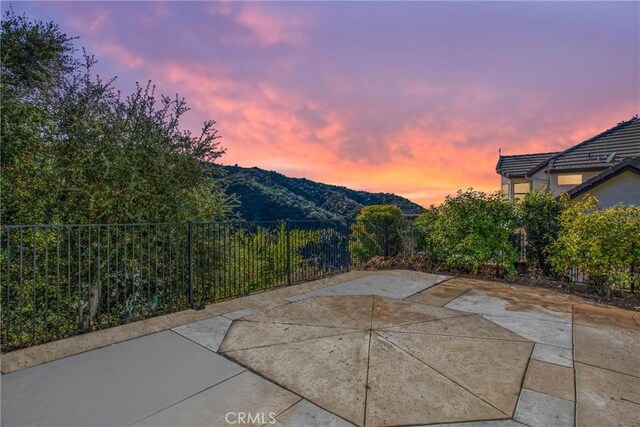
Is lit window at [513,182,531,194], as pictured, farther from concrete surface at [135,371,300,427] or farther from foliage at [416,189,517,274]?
concrete surface at [135,371,300,427]

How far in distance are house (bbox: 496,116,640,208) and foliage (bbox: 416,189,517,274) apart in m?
4.99

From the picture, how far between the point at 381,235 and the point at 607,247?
5.45 metres


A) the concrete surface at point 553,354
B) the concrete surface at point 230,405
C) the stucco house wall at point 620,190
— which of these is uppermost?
the stucco house wall at point 620,190

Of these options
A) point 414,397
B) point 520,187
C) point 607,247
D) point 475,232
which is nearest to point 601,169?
point 520,187

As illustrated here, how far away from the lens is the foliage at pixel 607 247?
5207 millimetres

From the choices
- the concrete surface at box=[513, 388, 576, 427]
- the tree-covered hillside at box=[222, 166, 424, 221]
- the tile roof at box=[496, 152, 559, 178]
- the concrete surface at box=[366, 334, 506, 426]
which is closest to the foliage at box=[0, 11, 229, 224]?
the concrete surface at box=[366, 334, 506, 426]

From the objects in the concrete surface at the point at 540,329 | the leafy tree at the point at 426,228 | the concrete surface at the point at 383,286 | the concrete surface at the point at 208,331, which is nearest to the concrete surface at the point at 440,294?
the concrete surface at the point at 383,286

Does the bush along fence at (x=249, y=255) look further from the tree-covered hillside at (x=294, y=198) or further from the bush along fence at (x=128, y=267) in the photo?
the tree-covered hillside at (x=294, y=198)

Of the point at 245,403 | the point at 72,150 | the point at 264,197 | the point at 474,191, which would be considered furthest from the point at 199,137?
the point at 264,197

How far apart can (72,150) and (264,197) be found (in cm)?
2348

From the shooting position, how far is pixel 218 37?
7402mm

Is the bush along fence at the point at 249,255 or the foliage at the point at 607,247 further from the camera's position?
the foliage at the point at 607,247

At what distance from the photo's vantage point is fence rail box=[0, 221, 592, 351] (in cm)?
370

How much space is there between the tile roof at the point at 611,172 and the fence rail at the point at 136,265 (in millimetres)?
6577
